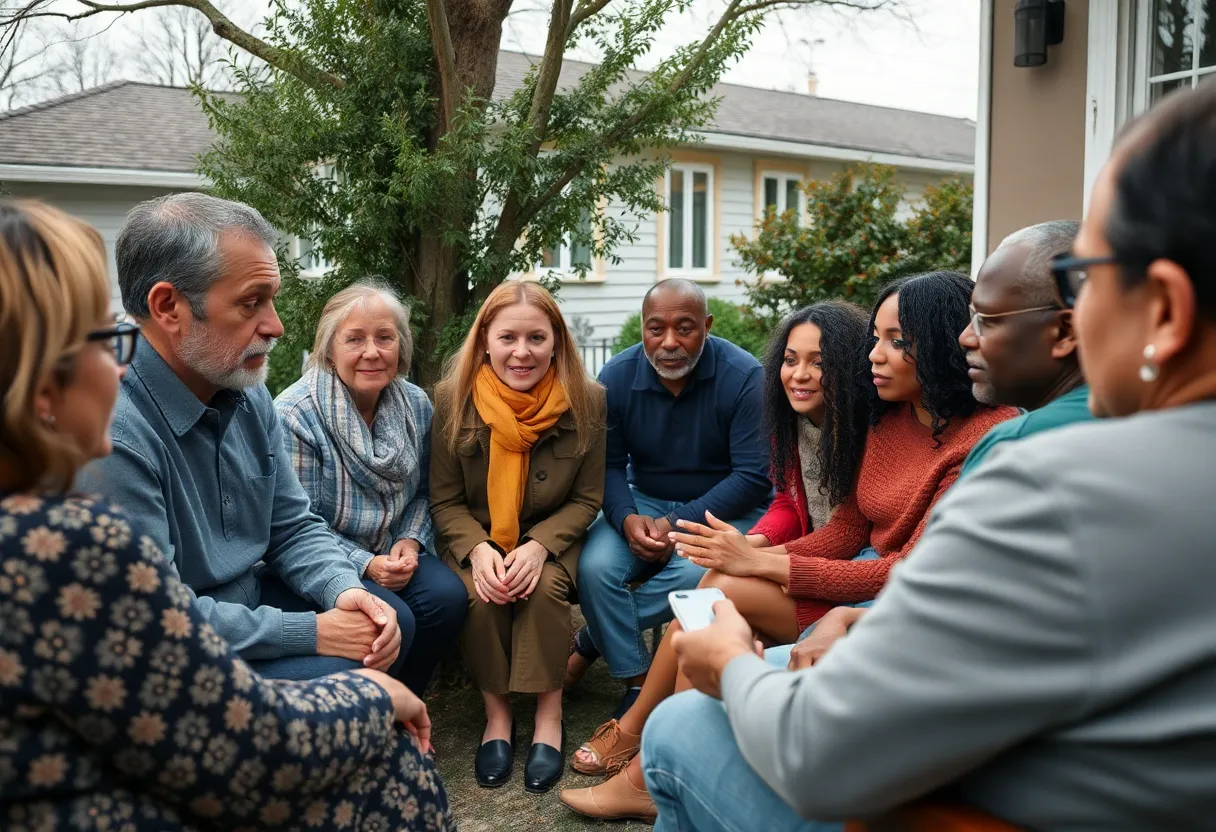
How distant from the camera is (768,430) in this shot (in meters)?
3.64

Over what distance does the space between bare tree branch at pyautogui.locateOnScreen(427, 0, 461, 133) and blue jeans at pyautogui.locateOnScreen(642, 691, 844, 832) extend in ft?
11.7

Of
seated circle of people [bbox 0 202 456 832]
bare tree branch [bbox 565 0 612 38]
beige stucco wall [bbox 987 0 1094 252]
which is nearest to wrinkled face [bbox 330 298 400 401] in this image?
seated circle of people [bbox 0 202 456 832]

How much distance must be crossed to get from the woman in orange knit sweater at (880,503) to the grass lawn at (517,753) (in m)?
0.13

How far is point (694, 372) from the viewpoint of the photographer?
428 cm

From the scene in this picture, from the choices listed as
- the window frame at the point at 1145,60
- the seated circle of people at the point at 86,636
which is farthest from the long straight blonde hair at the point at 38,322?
the window frame at the point at 1145,60

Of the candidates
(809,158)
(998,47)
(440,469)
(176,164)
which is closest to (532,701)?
(440,469)

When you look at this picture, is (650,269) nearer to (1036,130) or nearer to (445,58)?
(1036,130)

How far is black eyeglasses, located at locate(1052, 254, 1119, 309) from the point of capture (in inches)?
46.6

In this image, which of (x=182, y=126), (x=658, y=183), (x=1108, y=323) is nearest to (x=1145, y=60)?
(x=1108, y=323)

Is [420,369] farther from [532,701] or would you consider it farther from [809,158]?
[809,158]

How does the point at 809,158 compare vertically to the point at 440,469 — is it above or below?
above

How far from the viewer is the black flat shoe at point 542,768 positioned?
3.35 meters

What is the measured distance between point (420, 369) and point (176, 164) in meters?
10.3

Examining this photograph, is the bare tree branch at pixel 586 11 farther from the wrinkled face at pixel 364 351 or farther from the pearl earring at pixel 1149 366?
the pearl earring at pixel 1149 366
